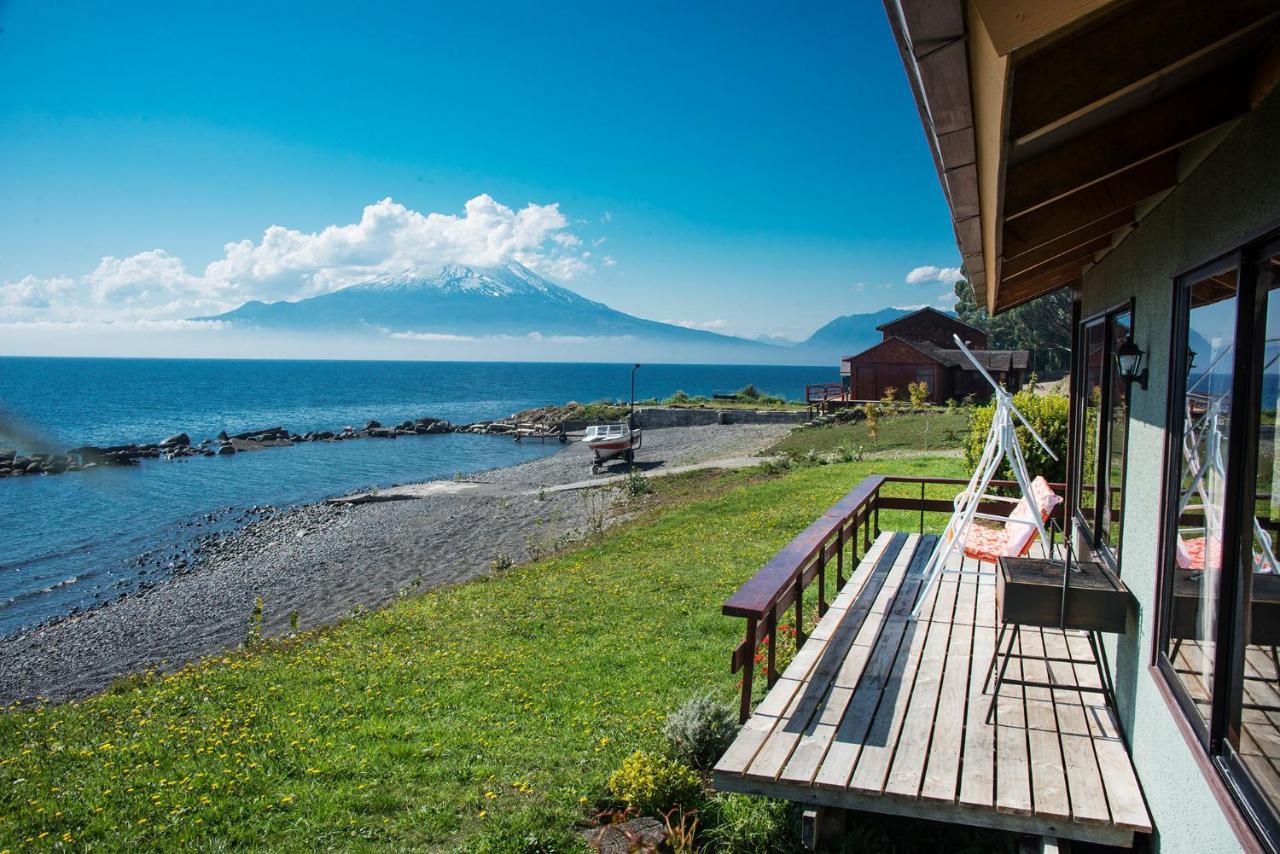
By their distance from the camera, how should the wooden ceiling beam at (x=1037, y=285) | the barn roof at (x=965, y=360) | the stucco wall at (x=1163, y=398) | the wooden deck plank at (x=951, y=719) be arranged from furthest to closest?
the barn roof at (x=965, y=360) → the wooden ceiling beam at (x=1037, y=285) → the wooden deck plank at (x=951, y=719) → the stucco wall at (x=1163, y=398)

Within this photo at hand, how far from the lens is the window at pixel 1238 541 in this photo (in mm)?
2014

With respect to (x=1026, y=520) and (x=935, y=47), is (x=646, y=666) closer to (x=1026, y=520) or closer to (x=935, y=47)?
(x=1026, y=520)

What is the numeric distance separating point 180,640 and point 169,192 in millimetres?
22061

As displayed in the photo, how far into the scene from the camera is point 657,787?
3.94m

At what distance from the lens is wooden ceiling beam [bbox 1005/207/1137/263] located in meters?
3.68

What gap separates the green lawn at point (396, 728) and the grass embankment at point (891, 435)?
44.4ft

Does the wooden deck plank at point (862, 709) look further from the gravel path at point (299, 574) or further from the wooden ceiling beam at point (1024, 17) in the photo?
the gravel path at point (299, 574)

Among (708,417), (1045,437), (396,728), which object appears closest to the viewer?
(396,728)

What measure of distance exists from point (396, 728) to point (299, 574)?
1155 centimetres

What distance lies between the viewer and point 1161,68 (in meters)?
1.81

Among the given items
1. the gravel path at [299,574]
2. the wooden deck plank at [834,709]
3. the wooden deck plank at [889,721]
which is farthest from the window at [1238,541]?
the gravel path at [299,574]

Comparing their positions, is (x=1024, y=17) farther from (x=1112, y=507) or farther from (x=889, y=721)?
(x=1112, y=507)

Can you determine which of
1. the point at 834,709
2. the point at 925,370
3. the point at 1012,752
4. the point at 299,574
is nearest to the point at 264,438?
the point at 299,574

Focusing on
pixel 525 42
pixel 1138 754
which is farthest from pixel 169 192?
pixel 1138 754
